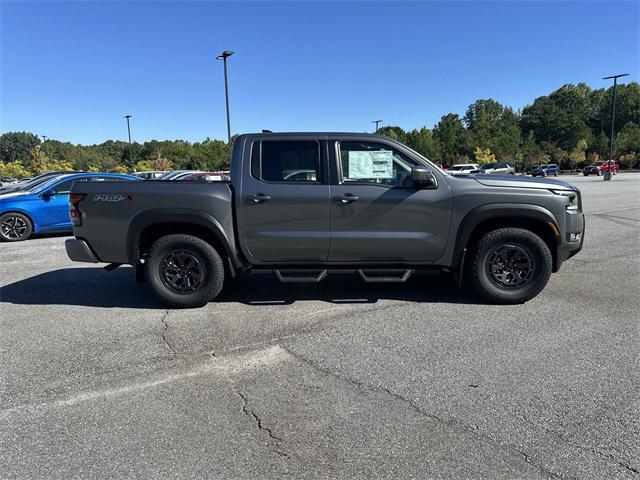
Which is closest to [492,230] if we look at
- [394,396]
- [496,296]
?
[496,296]

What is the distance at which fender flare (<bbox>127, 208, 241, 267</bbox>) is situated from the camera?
196 inches

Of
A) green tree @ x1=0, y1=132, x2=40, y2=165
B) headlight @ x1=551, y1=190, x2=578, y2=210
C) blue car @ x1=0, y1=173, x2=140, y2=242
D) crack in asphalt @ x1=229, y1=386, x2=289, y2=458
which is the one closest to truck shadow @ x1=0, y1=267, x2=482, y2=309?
headlight @ x1=551, y1=190, x2=578, y2=210

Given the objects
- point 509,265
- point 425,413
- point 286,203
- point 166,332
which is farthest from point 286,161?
point 425,413

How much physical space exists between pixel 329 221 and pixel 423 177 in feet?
3.66

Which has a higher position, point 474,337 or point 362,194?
point 362,194

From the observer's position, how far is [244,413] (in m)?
3.03

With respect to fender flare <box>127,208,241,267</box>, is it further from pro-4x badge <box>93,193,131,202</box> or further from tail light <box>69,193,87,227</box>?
tail light <box>69,193,87,227</box>

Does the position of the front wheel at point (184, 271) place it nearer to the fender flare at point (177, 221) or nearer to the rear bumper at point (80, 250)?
the fender flare at point (177, 221)

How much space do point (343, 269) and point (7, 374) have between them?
3280mm

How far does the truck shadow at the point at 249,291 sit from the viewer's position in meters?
5.51

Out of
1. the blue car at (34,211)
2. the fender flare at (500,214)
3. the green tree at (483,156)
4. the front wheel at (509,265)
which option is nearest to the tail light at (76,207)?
the fender flare at (500,214)

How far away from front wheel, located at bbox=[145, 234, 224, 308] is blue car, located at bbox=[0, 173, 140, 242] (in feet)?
20.7

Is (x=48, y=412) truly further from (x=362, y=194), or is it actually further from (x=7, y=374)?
(x=362, y=194)

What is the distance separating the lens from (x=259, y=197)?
5.00 metres
